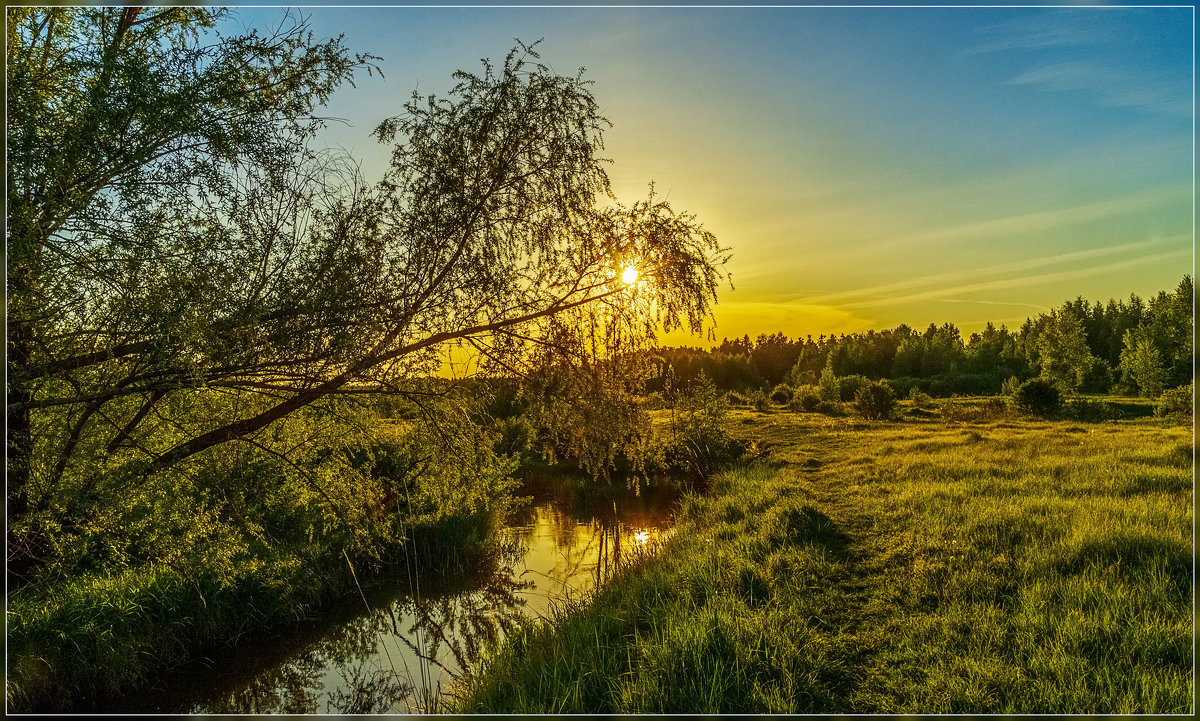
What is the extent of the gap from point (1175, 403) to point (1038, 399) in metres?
5.13

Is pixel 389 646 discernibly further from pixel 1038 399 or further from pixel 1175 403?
pixel 1038 399

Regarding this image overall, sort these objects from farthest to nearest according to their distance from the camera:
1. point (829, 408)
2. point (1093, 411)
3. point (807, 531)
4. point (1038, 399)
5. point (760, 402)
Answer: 1. point (760, 402)
2. point (829, 408)
3. point (1038, 399)
4. point (1093, 411)
5. point (807, 531)

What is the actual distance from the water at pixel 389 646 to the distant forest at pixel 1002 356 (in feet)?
36.4

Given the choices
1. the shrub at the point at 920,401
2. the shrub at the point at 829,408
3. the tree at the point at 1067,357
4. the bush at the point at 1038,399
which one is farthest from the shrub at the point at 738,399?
the bush at the point at 1038,399

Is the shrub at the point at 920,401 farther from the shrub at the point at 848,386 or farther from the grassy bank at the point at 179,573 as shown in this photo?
the grassy bank at the point at 179,573

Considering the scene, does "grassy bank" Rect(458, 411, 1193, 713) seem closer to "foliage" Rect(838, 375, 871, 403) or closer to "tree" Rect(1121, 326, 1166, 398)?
"tree" Rect(1121, 326, 1166, 398)

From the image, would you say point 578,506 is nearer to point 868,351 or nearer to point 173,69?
point 173,69

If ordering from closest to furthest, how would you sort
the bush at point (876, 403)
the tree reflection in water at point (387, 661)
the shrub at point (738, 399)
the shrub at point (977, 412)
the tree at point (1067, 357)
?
the tree reflection in water at point (387, 661) → the shrub at point (977, 412) → the bush at point (876, 403) → the tree at point (1067, 357) → the shrub at point (738, 399)

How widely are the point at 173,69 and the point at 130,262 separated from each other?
6.64ft

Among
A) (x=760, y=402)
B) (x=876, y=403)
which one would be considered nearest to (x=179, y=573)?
(x=876, y=403)

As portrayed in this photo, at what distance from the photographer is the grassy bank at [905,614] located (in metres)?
5.00

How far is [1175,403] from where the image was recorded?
2517cm

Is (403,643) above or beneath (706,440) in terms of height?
beneath

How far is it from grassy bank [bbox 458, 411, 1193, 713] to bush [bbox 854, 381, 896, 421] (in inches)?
895
